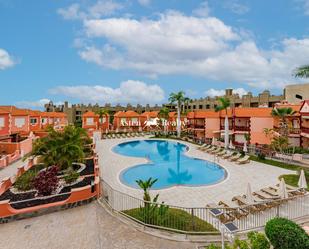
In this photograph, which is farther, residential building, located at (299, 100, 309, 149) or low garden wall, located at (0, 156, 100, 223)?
residential building, located at (299, 100, 309, 149)

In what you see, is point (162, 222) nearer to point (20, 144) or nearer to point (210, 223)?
point (210, 223)

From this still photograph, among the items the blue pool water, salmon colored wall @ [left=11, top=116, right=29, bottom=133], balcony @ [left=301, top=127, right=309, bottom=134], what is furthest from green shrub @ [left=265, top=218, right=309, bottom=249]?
salmon colored wall @ [left=11, top=116, right=29, bottom=133]

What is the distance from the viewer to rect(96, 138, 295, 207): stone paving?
43.9 feet

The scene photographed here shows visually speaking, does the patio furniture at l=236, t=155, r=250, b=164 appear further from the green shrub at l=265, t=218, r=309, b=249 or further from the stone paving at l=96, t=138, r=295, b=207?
the green shrub at l=265, t=218, r=309, b=249

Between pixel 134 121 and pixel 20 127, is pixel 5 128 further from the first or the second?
pixel 134 121

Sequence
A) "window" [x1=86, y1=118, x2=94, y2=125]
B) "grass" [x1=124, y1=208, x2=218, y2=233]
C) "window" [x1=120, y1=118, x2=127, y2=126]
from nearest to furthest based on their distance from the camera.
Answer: "grass" [x1=124, y1=208, x2=218, y2=233], "window" [x1=86, y1=118, x2=94, y2=125], "window" [x1=120, y1=118, x2=127, y2=126]

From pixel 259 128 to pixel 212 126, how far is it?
8.72 m

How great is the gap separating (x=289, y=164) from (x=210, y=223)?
15903mm

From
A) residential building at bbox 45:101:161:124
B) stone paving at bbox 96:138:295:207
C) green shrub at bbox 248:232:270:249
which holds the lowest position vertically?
stone paving at bbox 96:138:295:207

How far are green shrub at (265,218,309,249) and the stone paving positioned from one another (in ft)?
21.0

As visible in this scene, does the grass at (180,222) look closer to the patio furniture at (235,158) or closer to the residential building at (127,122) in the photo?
the patio furniture at (235,158)

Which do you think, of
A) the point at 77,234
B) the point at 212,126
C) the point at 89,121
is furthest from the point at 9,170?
the point at 89,121

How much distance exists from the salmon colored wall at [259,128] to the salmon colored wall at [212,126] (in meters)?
6.71

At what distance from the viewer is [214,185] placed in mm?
15812
